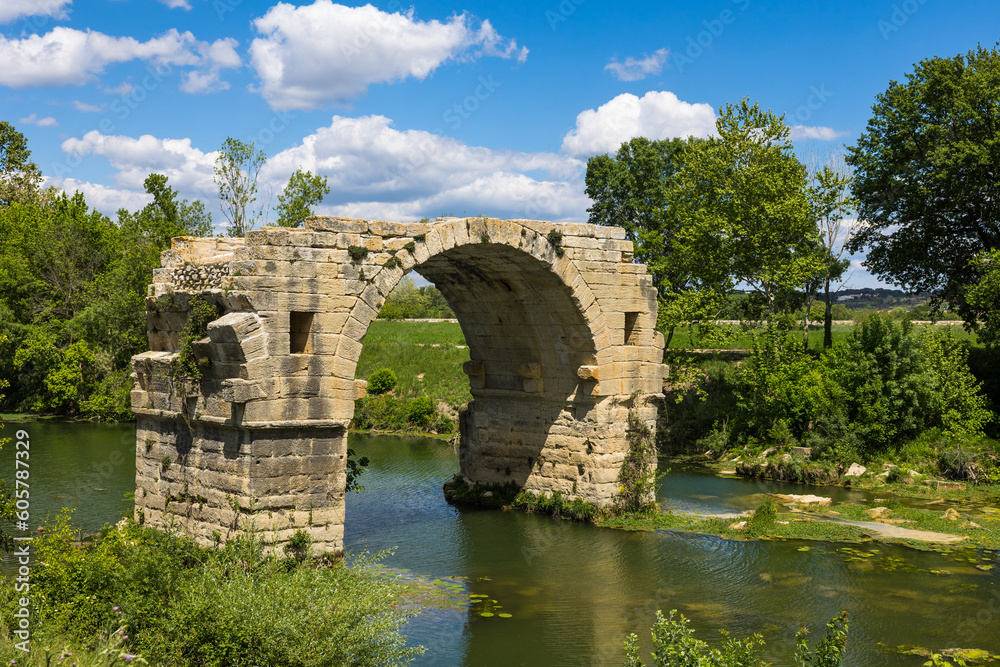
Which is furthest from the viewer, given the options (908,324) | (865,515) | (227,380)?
(908,324)

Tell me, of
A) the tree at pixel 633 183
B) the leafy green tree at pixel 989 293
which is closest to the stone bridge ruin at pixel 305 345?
the leafy green tree at pixel 989 293

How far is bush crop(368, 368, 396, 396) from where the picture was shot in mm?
28875

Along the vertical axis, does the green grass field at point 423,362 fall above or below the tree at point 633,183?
below

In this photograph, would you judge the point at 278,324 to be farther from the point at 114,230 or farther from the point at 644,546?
the point at 114,230

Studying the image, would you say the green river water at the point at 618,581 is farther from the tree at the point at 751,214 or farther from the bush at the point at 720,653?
the tree at the point at 751,214

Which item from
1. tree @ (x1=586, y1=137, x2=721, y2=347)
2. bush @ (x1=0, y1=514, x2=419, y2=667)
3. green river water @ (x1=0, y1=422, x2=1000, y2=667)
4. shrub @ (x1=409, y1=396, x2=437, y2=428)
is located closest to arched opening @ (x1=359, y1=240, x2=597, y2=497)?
green river water @ (x1=0, y1=422, x2=1000, y2=667)

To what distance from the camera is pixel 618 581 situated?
12.2 metres

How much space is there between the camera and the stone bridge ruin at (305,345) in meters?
10.6

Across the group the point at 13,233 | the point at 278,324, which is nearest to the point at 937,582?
the point at 278,324

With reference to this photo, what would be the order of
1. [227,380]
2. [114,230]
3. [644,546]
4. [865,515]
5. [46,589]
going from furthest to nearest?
[114,230], [865,515], [644,546], [227,380], [46,589]

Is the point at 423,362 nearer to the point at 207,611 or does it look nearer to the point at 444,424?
the point at 444,424

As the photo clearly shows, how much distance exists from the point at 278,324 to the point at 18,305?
24621 mm

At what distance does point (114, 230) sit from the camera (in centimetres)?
3250

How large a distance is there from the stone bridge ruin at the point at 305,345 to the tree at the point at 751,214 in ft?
24.9
